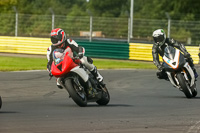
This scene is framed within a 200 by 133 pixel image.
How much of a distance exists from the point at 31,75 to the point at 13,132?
11530mm

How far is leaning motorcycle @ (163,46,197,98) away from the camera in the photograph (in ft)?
42.2

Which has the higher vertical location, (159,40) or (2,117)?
(159,40)

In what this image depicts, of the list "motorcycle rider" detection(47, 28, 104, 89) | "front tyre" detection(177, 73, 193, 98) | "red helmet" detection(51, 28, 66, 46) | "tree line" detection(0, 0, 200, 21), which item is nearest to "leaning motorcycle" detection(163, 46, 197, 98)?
"front tyre" detection(177, 73, 193, 98)

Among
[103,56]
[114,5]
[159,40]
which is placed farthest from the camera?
[114,5]

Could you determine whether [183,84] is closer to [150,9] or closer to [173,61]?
[173,61]

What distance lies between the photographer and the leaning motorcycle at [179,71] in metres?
12.9

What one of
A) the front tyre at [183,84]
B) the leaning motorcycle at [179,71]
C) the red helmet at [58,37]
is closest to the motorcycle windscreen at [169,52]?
the leaning motorcycle at [179,71]

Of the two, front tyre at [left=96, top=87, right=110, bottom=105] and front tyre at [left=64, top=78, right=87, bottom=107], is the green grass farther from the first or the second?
front tyre at [left=64, top=78, right=87, bottom=107]

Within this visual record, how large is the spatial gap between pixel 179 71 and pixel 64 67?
3.44 m

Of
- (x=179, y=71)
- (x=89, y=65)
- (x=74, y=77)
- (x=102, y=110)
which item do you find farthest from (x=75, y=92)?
(x=179, y=71)

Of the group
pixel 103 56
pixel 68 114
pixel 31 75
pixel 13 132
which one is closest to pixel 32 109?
pixel 68 114

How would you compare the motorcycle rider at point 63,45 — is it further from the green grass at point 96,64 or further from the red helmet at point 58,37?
the green grass at point 96,64

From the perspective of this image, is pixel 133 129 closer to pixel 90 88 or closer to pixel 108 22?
pixel 90 88

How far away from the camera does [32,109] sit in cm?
1056
